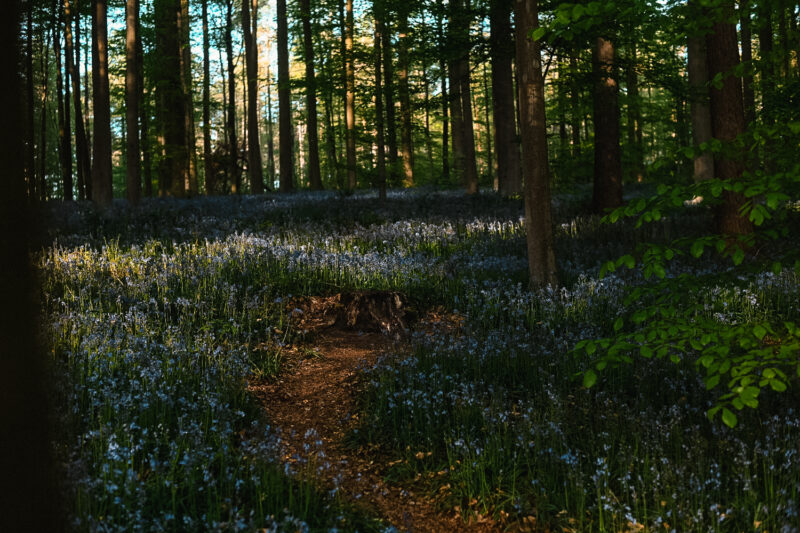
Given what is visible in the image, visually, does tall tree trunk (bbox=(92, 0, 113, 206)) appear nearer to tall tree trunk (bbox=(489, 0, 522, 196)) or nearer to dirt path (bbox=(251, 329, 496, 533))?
dirt path (bbox=(251, 329, 496, 533))

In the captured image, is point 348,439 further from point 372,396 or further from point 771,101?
point 771,101

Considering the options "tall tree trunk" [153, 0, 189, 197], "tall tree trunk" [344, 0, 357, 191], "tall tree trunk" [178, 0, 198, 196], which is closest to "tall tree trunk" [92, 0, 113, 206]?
"tall tree trunk" [344, 0, 357, 191]

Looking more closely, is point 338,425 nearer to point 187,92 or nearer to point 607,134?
point 607,134

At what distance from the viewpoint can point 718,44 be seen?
9312 mm

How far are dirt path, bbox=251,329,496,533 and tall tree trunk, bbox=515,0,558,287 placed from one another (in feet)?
8.03

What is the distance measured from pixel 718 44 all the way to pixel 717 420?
7333 millimetres

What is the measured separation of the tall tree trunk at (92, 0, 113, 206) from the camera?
13.7 m

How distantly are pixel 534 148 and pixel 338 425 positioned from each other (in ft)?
14.3

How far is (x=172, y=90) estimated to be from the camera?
72.1 feet

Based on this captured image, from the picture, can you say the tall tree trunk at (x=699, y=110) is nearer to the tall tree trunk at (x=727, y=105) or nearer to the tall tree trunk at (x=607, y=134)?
the tall tree trunk at (x=607, y=134)

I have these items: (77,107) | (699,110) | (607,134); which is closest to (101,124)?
(77,107)

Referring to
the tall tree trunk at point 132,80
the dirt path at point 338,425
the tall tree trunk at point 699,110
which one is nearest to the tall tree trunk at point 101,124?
the tall tree trunk at point 132,80

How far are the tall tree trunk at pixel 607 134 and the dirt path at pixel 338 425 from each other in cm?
785

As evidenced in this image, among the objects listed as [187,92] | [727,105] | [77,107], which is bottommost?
[727,105]
